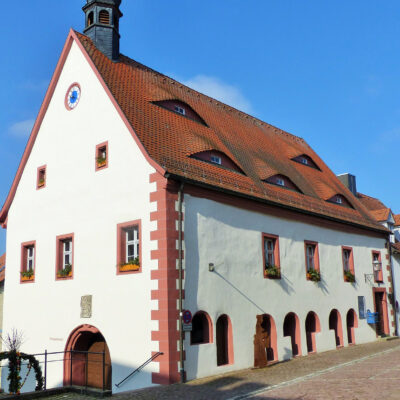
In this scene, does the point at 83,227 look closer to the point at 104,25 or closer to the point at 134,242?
the point at 134,242

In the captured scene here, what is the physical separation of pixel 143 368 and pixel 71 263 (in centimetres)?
479

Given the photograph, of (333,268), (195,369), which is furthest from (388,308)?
(195,369)

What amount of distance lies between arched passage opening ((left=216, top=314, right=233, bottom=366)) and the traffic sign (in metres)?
1.71

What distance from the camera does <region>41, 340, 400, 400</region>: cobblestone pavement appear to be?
10.7m

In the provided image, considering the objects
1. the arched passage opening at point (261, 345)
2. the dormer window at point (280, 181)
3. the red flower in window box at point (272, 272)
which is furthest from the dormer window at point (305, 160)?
the arched passage opening at point (261, 345)

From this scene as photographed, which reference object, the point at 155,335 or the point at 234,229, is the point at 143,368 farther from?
the point at 234,229

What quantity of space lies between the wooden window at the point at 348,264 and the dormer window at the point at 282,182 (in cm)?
374

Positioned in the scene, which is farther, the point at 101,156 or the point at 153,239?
the point at 101,156

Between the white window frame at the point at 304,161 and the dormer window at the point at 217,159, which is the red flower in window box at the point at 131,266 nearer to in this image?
the dormer window at the point at 217,159

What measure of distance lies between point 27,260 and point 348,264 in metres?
13.2

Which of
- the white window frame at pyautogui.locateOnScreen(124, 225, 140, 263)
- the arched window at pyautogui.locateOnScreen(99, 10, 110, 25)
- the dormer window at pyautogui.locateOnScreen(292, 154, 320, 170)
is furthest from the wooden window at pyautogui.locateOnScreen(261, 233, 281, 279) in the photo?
the arched window at pyautogui.locateOnScreen(99, 10, 110, 25)

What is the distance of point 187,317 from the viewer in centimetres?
1348

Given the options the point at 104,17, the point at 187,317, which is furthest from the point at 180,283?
the point at 104,17

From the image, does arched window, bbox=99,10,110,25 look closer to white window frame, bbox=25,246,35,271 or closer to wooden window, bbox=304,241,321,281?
white window frame, bbox=25,246,35,271
